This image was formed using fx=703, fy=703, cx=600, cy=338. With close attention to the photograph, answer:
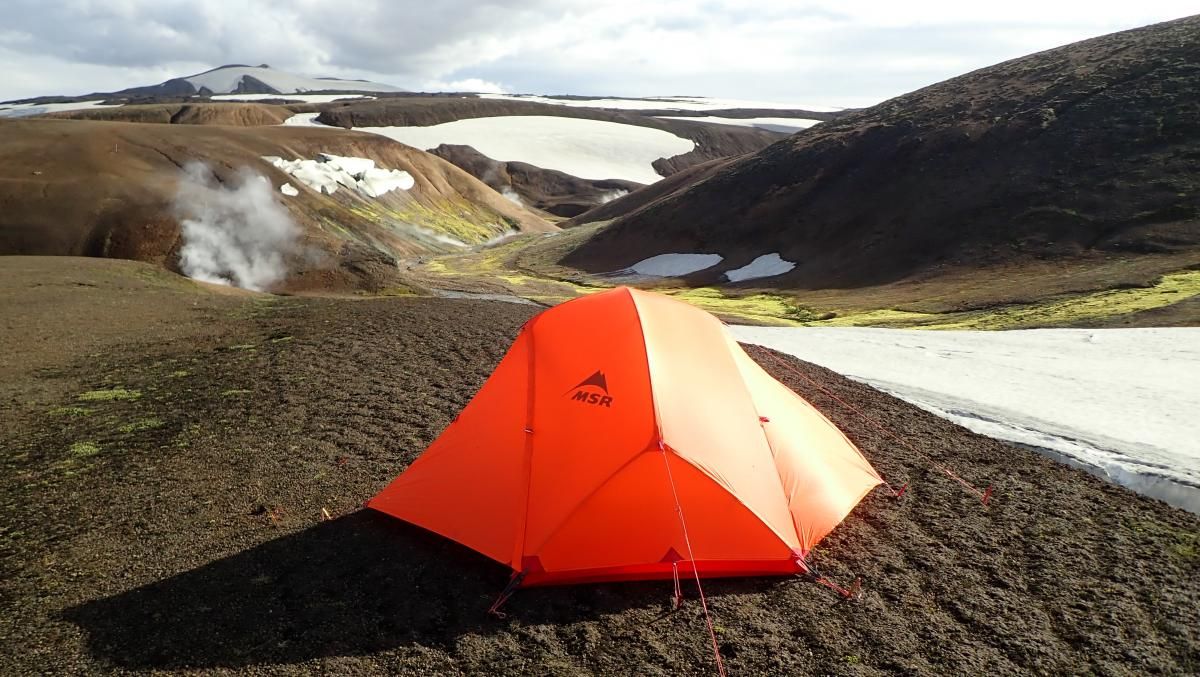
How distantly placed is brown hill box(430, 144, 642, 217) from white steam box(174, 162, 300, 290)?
2441 inches

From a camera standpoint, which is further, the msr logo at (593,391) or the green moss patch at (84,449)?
the green moss patch at (84,449)

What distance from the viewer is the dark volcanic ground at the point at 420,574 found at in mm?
5582

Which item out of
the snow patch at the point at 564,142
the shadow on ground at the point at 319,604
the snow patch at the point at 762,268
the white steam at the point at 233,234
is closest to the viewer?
the shadow on ground at the point at 319,604

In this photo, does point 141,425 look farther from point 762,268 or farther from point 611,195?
point 611,195

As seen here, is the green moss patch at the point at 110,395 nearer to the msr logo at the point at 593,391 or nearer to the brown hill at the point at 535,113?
the msr logo at the point at 593,391

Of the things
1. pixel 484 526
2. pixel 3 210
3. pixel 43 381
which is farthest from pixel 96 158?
pixel 484 526

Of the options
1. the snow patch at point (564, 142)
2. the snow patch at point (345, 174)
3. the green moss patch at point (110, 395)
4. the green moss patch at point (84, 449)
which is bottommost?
the green moss patch at point (110, 395)

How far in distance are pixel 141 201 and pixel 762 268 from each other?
3231 centimetres

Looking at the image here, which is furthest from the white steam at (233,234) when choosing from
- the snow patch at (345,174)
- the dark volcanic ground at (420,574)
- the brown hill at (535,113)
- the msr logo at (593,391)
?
the brown hill at (535,113)

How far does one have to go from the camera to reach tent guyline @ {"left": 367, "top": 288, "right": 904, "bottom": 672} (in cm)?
658

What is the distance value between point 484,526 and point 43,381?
1040 centimetres

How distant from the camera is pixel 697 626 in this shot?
6027 mm

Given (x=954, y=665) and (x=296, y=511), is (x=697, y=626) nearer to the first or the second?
(x=954, y=665)

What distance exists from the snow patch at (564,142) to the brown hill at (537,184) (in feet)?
8.86
